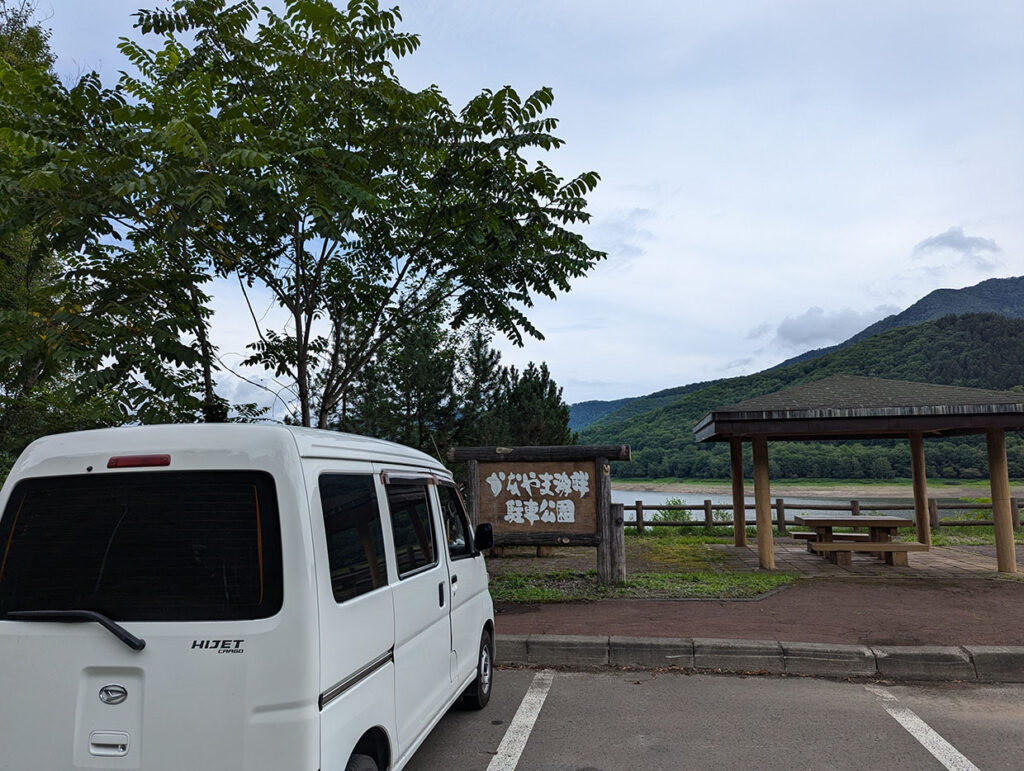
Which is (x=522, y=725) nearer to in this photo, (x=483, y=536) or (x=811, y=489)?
(x=483, y=536)

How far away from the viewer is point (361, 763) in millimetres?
2881

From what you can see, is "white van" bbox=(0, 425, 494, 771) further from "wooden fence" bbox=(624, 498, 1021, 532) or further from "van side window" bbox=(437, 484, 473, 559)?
"wooden fence" bbox=(624, 498, 1021, 532)

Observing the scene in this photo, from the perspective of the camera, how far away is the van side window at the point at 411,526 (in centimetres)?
363

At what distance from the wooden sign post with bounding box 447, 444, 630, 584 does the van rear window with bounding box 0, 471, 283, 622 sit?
6950 mm

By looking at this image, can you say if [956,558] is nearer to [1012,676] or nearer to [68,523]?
[1012,676]

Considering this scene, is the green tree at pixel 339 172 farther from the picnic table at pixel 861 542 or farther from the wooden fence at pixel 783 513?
the wooden fence at pixel 783 513

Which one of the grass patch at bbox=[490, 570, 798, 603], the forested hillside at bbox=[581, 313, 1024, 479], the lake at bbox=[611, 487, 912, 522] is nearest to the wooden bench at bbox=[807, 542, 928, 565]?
the grass patch at bbox=[490, 570, 798, 603]

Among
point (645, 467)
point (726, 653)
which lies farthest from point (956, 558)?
point (645, 467)

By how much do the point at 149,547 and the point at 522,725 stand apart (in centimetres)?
323

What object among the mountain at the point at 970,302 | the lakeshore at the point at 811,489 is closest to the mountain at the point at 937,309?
the mountain at the point at 970,302

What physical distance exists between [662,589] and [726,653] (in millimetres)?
3042

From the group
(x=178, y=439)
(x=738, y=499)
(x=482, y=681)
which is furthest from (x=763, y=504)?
(x=178, y=439)

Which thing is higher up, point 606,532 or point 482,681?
point 606,532

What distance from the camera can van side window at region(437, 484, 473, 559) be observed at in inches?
185
